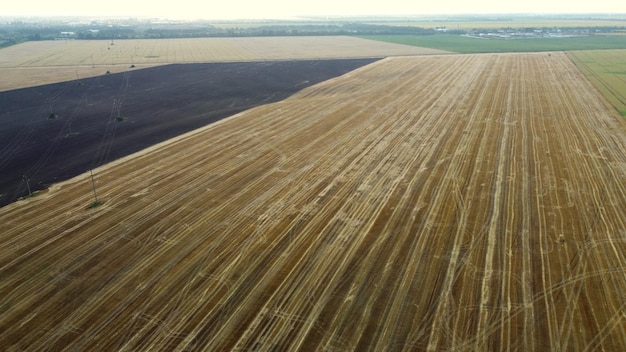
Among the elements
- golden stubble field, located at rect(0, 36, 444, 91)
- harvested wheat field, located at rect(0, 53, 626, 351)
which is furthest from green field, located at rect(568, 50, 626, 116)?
golden stubble field, located at rect(0, 36, 444, 91)

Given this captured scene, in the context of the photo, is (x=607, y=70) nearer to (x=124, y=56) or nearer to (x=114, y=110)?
(x=114, y=110)

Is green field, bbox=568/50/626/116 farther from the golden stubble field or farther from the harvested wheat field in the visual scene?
the golden stubble field

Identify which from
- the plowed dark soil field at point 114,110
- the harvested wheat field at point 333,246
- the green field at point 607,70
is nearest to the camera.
Answer: the harvested wheat field at point 333,246

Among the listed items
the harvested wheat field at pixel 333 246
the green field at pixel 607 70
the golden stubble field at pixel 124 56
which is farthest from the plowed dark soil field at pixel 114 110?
the green field at pixel 607 70

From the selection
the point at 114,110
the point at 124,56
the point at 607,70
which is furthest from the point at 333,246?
the point at 124,56

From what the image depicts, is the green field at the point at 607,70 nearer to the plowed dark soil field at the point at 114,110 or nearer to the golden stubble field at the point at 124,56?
the golden stubble field at the point at 124,56

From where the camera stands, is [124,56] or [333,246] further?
[124,56]
